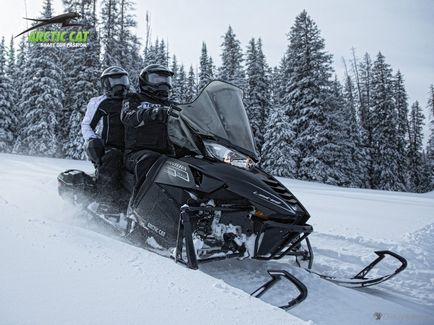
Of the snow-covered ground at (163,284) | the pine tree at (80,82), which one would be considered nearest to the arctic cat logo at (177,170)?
the snow-covered ground at (163,284)

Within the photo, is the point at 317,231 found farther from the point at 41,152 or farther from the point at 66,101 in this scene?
the point at 66,101

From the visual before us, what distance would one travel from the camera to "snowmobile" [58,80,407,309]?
9.18 ft

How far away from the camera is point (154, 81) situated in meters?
4.12

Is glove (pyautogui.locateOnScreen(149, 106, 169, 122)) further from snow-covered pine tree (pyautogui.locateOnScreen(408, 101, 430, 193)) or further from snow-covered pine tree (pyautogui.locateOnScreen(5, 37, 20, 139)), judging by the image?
snow-covered pine tree (pyautogui.locateOnScreen(408, 101, 430, 193))

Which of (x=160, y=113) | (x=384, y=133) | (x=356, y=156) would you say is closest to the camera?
(x=160, y=113)

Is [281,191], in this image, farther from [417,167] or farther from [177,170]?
[417,167]

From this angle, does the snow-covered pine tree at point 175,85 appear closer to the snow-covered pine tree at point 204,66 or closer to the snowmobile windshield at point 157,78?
the snow-covered pine tree at point 204,66

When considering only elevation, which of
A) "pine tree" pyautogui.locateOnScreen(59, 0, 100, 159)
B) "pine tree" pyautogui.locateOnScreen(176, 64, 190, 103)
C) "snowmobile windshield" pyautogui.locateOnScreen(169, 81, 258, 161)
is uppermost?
"pine tree" pyautogui.locateOnScreen(176, 64, 190, 103)

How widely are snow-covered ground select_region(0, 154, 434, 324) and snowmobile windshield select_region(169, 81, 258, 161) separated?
3.82 ft

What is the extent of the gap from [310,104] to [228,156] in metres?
20.8

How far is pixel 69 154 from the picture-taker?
22.3 meters

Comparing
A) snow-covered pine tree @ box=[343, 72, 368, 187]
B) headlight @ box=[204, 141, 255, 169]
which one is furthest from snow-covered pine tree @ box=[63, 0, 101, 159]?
headlight @ box=[204, 141, 255, 169]

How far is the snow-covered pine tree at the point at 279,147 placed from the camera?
2161 centimetres

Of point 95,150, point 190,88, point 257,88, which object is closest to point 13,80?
point 190,88
